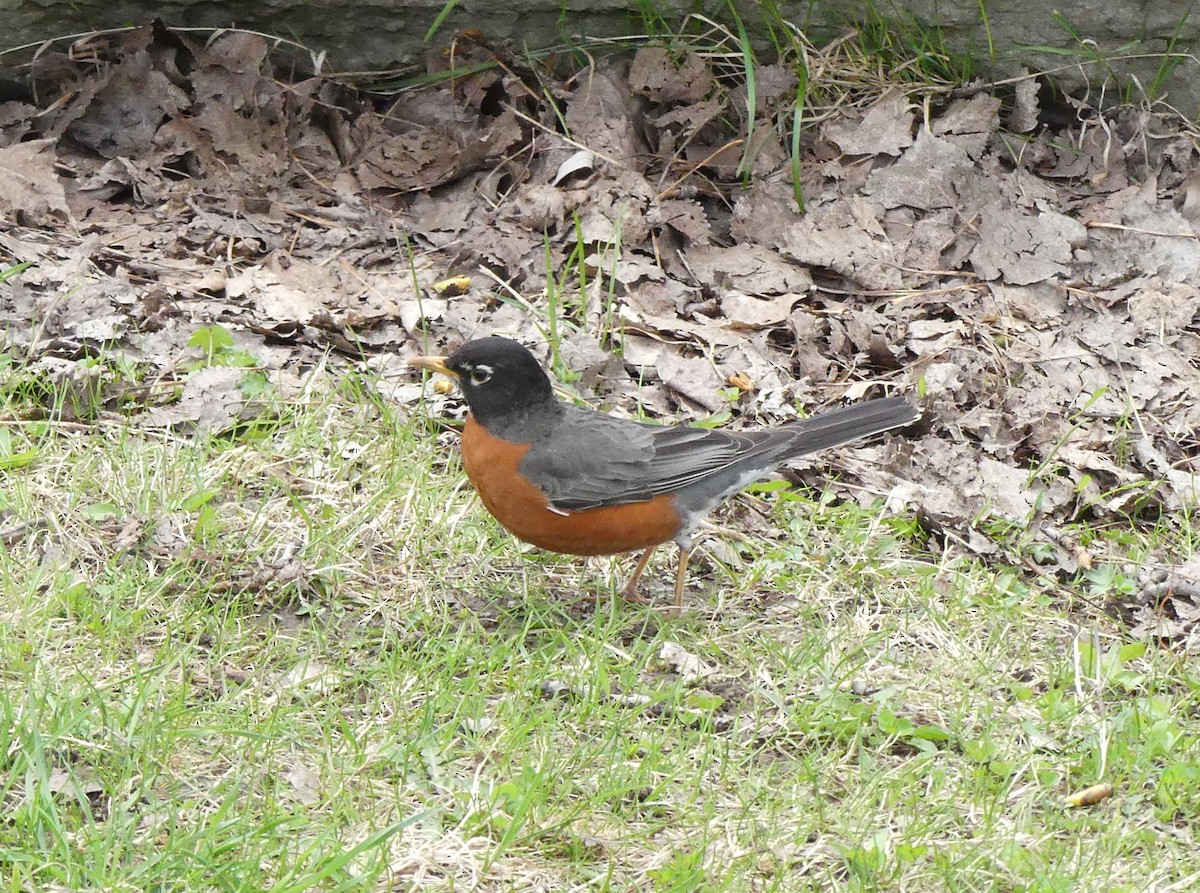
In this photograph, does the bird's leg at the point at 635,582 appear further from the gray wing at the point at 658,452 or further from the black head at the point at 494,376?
the black head at the point at 494,376

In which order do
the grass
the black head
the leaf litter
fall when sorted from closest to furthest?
the grass, the black head, the leaf litter

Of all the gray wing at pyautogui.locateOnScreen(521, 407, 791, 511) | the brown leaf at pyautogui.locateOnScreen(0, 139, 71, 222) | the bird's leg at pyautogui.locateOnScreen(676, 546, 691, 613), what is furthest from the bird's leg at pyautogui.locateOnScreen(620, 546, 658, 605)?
the brown leaf at pyautogui.locateOnScreen(0, 139, 71, 222)

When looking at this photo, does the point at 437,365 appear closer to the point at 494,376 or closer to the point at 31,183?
the point at 494,376

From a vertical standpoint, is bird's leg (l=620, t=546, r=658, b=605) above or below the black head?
below

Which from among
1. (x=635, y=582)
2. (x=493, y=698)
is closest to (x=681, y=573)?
(x=635, y=582)

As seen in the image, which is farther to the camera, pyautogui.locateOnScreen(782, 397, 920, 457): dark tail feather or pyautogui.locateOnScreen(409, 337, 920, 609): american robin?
pyautogui.locateOnScreen(782, 397, 920, 457): dark tail feather

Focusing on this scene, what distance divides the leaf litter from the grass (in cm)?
50

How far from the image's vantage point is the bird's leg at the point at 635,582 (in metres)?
4.75

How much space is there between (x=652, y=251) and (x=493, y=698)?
9.79 feet

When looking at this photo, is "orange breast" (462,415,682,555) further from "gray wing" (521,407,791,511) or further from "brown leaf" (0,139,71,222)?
"brown leaf" (0,139,71,222)

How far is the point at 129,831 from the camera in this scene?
10.4 feet

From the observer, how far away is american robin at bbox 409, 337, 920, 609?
4.49 meters

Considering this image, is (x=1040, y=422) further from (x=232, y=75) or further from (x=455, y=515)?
(x=232, y=75)

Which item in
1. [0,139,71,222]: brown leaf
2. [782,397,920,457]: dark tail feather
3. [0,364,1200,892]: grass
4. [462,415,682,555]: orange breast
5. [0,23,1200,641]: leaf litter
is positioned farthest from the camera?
[0,139,71,222]: brown leaf
